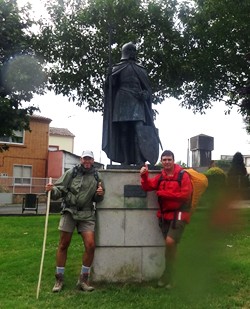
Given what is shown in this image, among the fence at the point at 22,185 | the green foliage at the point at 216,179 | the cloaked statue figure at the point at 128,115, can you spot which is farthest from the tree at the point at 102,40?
the fence at the point at 22,185

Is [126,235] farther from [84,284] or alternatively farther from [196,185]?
[196,185]

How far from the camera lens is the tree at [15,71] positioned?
14.9 meters

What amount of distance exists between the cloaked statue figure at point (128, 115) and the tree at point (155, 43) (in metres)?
7.28

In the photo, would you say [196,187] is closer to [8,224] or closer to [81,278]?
[81,278]

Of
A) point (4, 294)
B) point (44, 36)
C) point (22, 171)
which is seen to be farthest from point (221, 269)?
point (22, 171)

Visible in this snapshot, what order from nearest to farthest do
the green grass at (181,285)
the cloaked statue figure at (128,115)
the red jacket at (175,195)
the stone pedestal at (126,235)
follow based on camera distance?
the green grass at (181,285) < the red jacket at (175,195) < the stone pedestal at (126,235) < the cloaked statue figure at (128,115)

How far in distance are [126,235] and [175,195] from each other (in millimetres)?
1095

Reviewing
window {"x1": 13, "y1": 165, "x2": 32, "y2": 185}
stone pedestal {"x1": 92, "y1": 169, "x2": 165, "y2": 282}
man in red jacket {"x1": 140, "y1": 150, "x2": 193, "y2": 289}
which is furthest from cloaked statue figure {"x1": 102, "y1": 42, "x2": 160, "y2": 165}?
window {"x1": 13, "y1": 165, "x2": 32, "y2": 185}

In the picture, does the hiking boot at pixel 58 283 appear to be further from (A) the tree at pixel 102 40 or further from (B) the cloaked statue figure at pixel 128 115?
(A) the tree at pixel 102 40

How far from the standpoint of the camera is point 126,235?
631 centimetres

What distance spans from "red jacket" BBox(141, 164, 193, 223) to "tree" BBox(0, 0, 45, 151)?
10047 mm

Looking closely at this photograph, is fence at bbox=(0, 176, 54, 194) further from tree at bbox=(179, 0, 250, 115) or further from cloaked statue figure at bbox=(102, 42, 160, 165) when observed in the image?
cloaked statue figure at bbox=(102, 42, 160, 165)


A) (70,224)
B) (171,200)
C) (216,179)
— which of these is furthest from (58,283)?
(216,179)

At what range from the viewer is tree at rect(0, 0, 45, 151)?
49.0 ft
